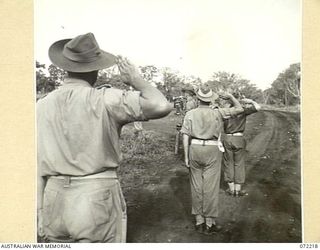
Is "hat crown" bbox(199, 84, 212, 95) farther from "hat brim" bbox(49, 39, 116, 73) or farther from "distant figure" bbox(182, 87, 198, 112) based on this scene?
"hat brim" bbox(49, 39, 116, 73)

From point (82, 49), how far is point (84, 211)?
110 cm

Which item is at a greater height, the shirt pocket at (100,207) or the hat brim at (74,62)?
the hat brim at (74,62)

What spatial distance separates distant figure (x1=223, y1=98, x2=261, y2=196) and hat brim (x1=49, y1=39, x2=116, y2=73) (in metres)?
0.94

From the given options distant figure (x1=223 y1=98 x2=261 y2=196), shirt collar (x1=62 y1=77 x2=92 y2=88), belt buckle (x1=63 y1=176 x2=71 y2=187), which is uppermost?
shirt collar (x1=62 y1=77 x2=92 y2=88)

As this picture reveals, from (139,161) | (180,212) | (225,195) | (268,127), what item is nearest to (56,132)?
(139,161)

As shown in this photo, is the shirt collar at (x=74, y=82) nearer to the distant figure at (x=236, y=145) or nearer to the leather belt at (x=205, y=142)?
the leather belt at (x=205, y=142)

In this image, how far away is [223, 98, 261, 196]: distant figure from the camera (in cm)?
340

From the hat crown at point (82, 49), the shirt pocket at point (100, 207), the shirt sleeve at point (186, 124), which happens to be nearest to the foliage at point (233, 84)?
the shirt sleeve at point (186, 124)

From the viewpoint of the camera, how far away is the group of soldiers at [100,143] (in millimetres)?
3201

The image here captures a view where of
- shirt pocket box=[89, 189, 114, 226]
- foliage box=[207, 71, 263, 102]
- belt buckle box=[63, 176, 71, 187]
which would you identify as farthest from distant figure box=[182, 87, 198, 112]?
belt buckle box=[63, 176, 71, 187]

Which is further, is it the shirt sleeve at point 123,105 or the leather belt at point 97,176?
the leather belt at point 97,176

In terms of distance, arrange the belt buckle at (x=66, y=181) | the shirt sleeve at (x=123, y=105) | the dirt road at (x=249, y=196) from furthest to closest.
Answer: the dirt road at (x=249, y=196) < the belt buckle at (x=66, y=181) < the shirt sleeve at (x=123, y=105)

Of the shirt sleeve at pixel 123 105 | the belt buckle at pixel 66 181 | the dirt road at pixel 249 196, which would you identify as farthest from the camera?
the dirt road at pixel 249 196

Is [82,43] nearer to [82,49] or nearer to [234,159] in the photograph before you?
[82,49]
